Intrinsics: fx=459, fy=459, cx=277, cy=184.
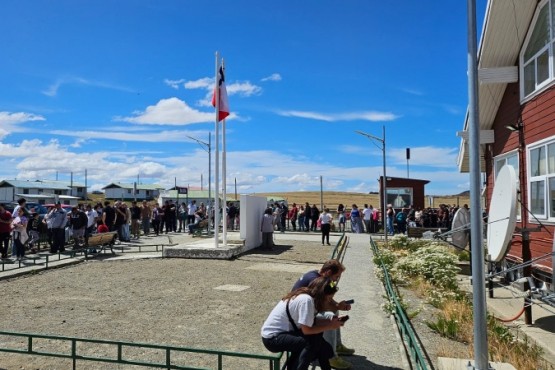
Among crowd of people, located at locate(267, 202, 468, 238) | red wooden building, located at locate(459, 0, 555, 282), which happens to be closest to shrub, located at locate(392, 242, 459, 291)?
red wooden building, located at locate(459, 0, 555, 282)

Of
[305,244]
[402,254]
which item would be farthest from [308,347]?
[305,244]

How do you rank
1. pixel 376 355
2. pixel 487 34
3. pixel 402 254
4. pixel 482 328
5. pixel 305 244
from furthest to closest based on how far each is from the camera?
pixel 305 244, pixel 402 254, pixel 487 34, pixel 376 355, pixel 482 328

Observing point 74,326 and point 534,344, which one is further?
point 74,326

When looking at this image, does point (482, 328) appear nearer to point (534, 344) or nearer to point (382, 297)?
point (534, 344)

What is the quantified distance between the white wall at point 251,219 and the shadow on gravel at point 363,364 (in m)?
11.3

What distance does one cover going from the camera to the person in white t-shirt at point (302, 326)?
4.44m

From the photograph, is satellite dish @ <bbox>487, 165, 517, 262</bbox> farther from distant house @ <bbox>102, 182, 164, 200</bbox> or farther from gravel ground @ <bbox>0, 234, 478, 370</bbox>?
distant house @ <bbox>102, 182, 164, 200</bbox>

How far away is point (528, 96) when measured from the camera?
1002cm

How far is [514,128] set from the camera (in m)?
10.6

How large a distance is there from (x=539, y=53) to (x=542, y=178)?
2.62 metres

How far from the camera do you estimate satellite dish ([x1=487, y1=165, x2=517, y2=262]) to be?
7.17 m

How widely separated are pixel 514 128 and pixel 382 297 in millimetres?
5063

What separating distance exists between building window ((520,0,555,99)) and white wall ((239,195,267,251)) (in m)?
9.81

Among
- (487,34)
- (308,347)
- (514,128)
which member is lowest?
(308,347)
